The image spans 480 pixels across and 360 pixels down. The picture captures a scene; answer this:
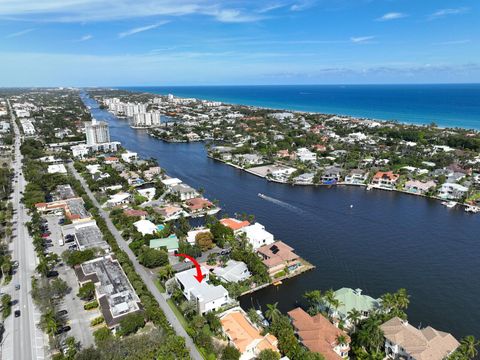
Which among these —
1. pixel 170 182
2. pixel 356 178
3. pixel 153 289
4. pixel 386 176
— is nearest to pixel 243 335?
pixel 153 289

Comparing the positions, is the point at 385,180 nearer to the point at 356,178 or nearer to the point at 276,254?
the point at 356,178

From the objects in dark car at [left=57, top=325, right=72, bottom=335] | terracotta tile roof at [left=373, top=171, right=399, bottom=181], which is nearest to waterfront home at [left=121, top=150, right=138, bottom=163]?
terracotta tile roof at [left=373, top=171, right=399, bottom=181]

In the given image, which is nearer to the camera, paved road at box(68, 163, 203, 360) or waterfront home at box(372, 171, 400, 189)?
paved road at box(68, 163, 203, 360)

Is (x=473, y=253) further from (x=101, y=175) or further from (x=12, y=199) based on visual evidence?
(x=12, y=199)

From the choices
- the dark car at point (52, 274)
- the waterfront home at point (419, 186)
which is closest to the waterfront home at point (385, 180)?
the waterfront home at point (419, 186)

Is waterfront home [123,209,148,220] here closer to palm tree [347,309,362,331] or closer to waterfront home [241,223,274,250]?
waterfront home [241,223,274,250]

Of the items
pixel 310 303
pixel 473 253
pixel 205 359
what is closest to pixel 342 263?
pixel 310 303
